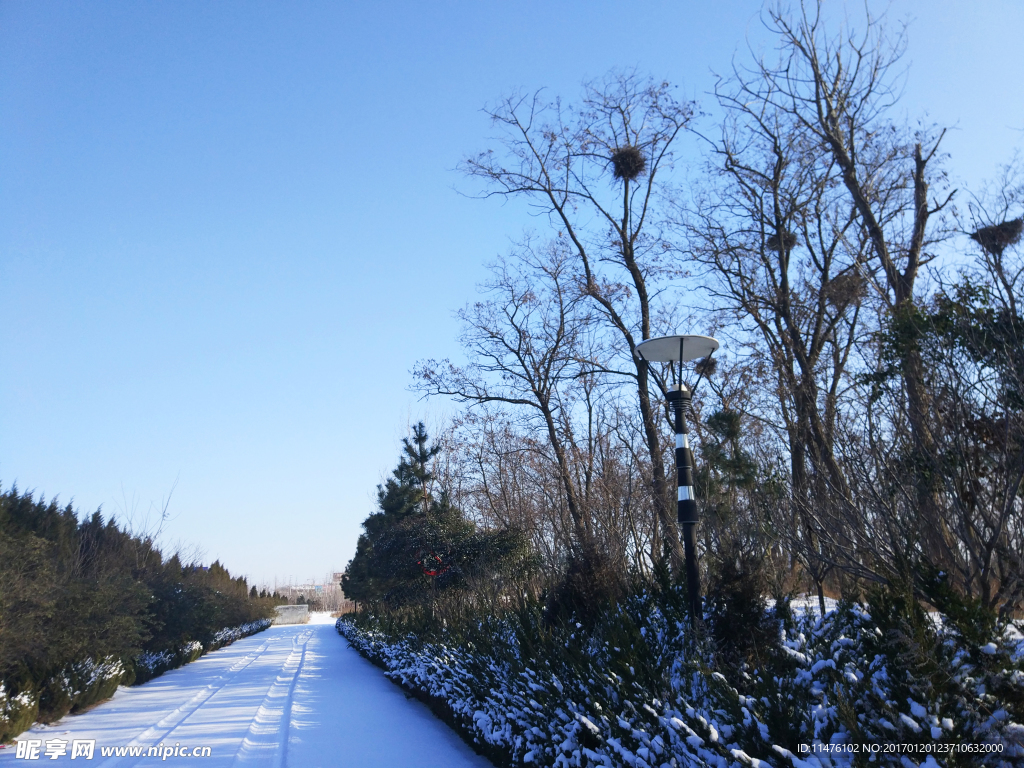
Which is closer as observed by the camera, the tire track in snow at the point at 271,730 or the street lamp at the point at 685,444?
the street lamp at the point at 685,444

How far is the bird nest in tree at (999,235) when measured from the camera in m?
6.88

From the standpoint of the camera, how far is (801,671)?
3701 mm

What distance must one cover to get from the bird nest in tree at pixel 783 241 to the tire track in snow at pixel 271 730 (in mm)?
13777

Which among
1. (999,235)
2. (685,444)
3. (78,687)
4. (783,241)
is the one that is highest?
(783,241)

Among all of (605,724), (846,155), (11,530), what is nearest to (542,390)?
(846,155)

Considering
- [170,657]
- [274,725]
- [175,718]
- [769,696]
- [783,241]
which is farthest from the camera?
[170,657]

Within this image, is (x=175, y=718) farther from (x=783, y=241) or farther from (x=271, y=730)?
(x=783, y=241)

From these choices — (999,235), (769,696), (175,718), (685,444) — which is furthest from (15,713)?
(999,235)

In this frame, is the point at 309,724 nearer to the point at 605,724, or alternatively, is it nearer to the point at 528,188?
the point at 605,724

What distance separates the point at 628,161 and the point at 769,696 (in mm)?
12988

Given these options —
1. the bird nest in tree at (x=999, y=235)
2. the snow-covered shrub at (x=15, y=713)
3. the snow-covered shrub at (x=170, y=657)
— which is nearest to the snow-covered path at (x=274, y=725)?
the snow-covered shrub at (x=15, y=713)

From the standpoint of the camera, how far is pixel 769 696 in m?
3.68

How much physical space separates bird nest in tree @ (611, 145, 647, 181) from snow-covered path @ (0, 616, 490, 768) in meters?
11.6

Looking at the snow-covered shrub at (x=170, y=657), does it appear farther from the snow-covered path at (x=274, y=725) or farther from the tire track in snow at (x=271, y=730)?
the tire track in snow at (x=271, y=730)
